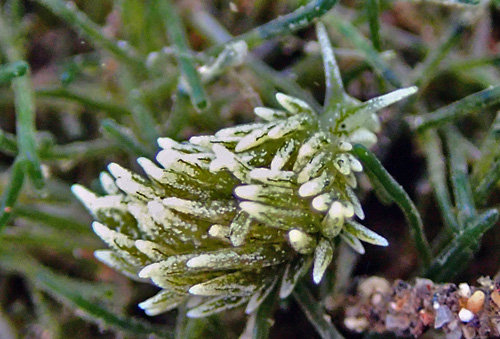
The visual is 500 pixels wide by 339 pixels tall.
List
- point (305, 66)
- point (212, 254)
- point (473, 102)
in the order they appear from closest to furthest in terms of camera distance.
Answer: point (212, 254)
point (473, 102)
point (305, 66)

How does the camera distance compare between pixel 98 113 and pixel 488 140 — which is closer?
pixel 488 140

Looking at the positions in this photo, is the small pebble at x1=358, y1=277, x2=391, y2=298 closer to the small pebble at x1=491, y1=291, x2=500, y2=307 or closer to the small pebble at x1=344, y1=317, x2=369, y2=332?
the small pebble at x1=344, y1=317, x2=369, y2=332

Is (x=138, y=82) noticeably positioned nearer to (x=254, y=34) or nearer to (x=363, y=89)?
(x=254, y=34)

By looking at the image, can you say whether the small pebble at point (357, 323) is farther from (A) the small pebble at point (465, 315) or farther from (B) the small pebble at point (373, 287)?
(A) the small pebble at point (465, 315)

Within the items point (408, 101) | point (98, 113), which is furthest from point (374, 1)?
point (98, 113)

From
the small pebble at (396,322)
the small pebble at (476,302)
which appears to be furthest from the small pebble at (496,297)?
the small pebble at (396,322)

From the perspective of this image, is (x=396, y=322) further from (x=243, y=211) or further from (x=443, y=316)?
(x=243, y=211)
